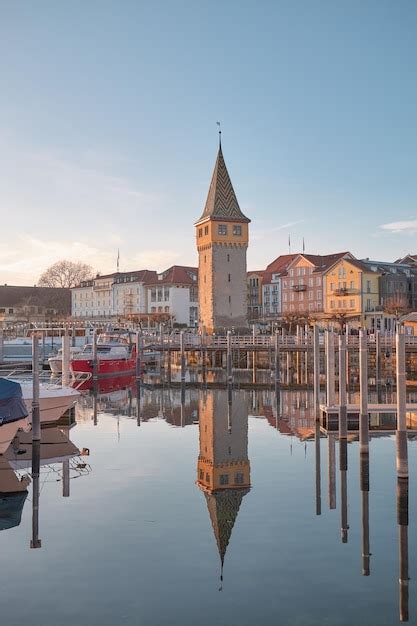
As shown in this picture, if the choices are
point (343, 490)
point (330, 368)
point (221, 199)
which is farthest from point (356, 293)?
point (343, 490)

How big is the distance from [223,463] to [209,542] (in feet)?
25.5

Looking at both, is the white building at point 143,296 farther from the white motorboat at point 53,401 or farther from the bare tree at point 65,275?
the white motorboat at point 53,401

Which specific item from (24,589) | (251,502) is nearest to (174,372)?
(251,502)

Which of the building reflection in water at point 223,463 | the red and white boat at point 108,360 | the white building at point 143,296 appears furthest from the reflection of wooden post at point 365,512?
the white building at point 143,296

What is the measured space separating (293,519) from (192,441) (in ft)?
35.6

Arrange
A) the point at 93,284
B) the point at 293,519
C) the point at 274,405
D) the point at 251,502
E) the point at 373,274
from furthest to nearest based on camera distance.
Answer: the point at 93,284 → the point at 373,274 → the point at 274,405 → the point at 251,502 → the point at 293,519

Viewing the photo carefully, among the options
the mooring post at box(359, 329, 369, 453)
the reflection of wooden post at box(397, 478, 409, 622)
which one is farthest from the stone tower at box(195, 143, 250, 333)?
the reflection of wooden post at box(397, 478, 409, 622)

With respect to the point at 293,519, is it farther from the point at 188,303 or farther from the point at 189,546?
the point at 188,303

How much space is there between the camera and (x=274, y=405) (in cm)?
3559

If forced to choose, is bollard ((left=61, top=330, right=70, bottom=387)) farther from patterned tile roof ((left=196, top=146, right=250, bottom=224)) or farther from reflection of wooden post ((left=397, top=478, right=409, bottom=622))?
patterned tile roof ((left=196, top=146, right=250, bottom=224))

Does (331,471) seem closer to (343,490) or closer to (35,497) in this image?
(343,490)

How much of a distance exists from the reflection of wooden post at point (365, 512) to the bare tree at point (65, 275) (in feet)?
456

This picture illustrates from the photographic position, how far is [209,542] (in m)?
13.2

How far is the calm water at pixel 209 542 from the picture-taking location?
10.2 metres
